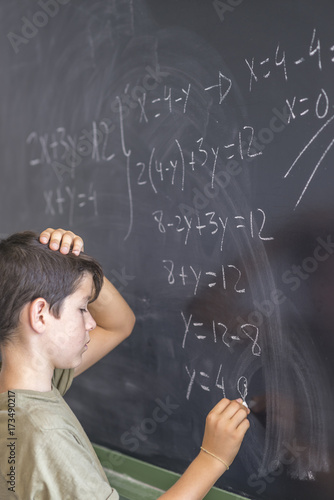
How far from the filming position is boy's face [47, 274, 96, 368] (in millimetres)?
1142

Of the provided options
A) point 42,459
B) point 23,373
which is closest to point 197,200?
point 23,373

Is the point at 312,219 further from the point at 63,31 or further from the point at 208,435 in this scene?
Result: the point at 63,31

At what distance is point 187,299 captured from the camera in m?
A: 1.71

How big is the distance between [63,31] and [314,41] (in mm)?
1007

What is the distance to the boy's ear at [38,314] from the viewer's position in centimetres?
112

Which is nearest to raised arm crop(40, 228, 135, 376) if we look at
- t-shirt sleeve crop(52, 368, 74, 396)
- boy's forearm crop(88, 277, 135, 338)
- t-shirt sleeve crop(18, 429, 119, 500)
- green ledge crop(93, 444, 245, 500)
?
boy's forearm crop(88, 277, 135, 338)

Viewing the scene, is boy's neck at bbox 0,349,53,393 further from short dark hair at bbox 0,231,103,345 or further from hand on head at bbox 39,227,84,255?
hand on head at bbox 39,227,84,255

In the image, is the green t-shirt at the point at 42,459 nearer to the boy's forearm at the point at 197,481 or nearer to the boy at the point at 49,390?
the boy at the point at 49,390

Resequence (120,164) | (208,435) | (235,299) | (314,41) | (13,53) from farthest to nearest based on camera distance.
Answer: (13,53) < (120,164) < (235,299) < (314,41) < (208,435)

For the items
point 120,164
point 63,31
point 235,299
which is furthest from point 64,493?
point 63,31

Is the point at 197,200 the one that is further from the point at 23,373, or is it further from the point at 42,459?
the point at 42,459

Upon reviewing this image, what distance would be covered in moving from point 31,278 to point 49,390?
0.77 feet

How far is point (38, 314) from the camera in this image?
1.12 m

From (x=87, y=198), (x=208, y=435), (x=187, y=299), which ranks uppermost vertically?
(x=87, y=198)
